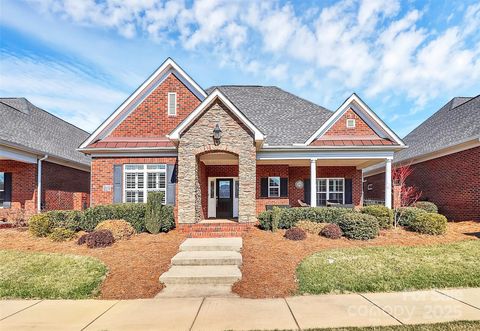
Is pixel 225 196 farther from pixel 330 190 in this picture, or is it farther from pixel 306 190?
pixel 330 190

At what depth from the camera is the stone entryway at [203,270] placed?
6.40 meters

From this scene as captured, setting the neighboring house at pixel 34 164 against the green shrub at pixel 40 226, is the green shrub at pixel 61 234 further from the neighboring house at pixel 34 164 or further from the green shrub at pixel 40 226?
the neighboring house at pixel 34 164

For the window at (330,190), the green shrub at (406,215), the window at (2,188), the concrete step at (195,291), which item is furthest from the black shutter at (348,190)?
the window at (2,188)

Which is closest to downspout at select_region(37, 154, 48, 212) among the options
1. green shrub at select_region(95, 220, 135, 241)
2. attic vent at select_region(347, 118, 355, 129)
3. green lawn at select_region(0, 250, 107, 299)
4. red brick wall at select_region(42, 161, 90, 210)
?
red brick wall at select_region(42, 161, 90, 210)

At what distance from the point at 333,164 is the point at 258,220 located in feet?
22.3

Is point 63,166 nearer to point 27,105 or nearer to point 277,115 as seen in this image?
point 27,105

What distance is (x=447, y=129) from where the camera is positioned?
17.2 metres

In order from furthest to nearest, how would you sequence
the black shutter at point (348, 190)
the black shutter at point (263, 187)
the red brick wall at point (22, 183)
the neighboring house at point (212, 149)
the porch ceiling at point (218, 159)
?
the black shutter at point (348, 190) < the black shutter at point (263, 187) < the red brick wall at point (22, 183) < the porch ceiling at point (218, 159) < the neighboring house at point (212, 149)

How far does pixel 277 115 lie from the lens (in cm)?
1709

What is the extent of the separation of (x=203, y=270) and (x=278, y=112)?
12.1 meters

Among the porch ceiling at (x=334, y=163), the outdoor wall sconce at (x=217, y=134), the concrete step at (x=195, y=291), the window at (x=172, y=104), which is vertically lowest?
the concrete step at (x=195, y=291)

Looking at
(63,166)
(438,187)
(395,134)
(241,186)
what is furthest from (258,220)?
(63,166)

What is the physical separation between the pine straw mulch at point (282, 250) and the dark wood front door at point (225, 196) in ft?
17.1

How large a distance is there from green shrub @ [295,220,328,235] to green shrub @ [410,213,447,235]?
348cm
